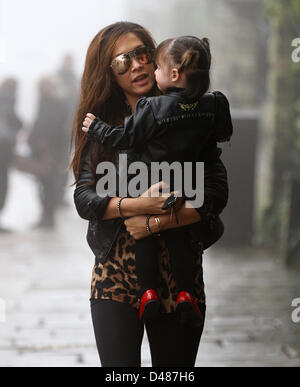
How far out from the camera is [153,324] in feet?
8.51

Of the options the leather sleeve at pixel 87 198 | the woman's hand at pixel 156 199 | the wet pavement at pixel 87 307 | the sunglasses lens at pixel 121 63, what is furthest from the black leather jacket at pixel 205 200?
the wet pavement at pixel 87 307

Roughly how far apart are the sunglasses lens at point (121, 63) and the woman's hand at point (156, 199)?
41 centimetres

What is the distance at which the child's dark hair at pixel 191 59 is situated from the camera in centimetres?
237

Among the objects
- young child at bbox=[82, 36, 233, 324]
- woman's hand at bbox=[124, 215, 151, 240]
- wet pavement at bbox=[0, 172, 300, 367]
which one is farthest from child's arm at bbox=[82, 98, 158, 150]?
wet pavement at bbox=[0, 172, 300, 367]

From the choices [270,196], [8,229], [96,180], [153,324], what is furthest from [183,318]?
[8,229]

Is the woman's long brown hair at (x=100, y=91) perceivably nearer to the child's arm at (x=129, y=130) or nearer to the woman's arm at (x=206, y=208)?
the child's arm at (x=129, y=130)

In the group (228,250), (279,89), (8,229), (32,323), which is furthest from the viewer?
(8,229)

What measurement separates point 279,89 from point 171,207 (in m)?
6.97

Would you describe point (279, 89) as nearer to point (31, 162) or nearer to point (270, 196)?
point (270, 196)

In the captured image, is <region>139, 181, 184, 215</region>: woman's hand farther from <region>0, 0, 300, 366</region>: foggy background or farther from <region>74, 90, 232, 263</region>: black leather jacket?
<region>0, 0, 300, 366</region>: foggy background

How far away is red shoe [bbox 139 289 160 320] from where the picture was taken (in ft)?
8.09

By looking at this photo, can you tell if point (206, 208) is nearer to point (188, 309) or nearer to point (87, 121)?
point (188, 309)
